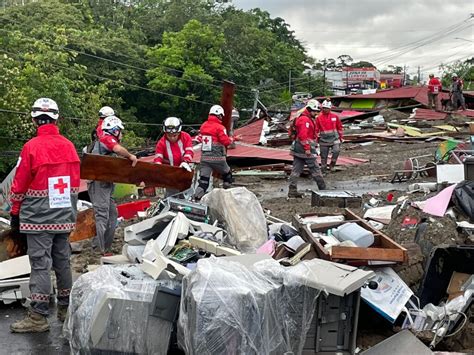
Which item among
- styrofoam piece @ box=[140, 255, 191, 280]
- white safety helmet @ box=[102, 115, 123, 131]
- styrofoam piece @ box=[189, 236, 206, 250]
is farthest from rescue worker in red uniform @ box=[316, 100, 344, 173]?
styrofoam piece @ box=[140, 255, 191, 280]

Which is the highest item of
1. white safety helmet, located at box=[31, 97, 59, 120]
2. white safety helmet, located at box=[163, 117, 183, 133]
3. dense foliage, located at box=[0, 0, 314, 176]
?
dense foliage, located at box=[0, 0, 314, 176]

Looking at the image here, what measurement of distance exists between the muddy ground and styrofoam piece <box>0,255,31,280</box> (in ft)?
2.70

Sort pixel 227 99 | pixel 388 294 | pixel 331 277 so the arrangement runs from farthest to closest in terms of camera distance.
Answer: pixel 227 99 → pixel 388 294 → pixel 331 277

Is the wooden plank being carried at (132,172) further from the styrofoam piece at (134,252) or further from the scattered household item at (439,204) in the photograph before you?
the scattered household item at (439,204)

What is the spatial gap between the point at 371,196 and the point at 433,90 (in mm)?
17411

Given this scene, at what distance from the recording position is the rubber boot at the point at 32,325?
16.7 feet

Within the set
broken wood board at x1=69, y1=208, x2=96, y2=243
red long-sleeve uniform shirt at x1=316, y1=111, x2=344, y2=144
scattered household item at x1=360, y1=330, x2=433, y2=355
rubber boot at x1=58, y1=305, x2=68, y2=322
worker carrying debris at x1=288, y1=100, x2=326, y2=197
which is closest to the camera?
scattered household item at x1=360, y1=330, x2=433, y2=355

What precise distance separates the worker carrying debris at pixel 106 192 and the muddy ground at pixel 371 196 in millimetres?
276

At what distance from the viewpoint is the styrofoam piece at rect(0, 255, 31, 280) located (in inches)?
226

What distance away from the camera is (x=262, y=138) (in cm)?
2189

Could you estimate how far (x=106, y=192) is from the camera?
7254mm

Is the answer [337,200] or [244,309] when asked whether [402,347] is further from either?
[337,200]

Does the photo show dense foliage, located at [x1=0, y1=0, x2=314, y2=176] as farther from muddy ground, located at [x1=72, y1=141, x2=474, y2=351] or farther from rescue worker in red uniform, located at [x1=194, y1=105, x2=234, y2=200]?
rescue worker in red uniform, located at [x1=194, y1=105, x2=234, y2=200]

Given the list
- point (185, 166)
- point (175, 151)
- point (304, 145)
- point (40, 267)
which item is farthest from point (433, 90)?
point (40, 267)
